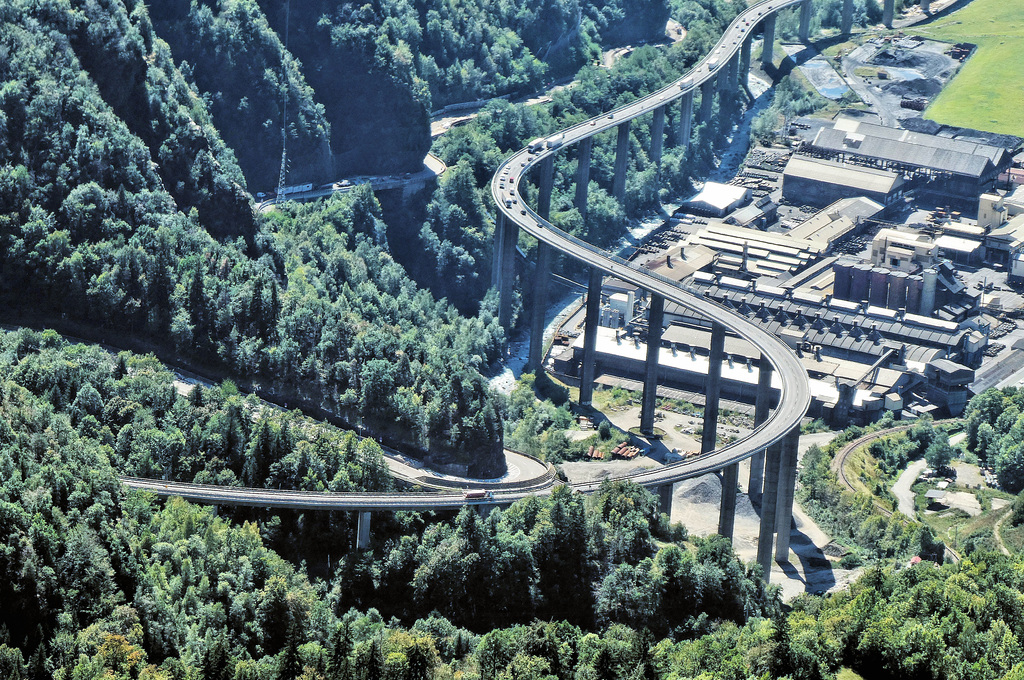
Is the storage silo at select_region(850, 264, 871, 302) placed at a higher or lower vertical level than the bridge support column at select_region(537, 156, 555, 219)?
lower

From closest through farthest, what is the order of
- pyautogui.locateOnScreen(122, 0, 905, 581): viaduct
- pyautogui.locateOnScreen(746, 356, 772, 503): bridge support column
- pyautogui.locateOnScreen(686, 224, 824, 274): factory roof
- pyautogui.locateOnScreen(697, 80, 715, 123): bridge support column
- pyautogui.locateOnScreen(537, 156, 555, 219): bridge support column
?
1. pyautogui.locateOnScreen(122, 0, 905, 581): viaduct
2. pyautogui.locateOnScreen(746, 356, 772, 503): bridge support column
3. pyautogui.locateOnScreen(686, 224, 824, 274): factory roof
4. pyautogui.locateOnScreen(537, 156, 555, 219): bridge support column
5. pyautogui.locateOnScreen(697, 80, 715, 123): bridge support column

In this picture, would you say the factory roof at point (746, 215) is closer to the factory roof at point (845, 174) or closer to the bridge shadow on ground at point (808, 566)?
the factory roof at point (845, 174)

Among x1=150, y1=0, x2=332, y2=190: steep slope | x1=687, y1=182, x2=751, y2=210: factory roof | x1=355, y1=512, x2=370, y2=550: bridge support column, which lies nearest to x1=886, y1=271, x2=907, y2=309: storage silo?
x1=687, y1=182, x2=751, y2=210: factory roof

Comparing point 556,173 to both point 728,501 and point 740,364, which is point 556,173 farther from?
point 728,501

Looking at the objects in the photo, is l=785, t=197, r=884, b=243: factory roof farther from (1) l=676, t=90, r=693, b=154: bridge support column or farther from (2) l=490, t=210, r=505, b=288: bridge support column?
(2) l=490, t=210, r=505, b=288: bridge support column

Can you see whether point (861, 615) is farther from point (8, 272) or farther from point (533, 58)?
point (533, 58)

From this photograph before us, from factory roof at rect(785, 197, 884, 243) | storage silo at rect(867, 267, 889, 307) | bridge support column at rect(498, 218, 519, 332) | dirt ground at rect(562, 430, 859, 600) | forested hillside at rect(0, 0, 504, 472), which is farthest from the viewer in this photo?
factory roof at rect(785, 197, 884, 243)

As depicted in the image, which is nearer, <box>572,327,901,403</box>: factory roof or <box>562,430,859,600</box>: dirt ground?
<box>562,430,859,600</box>: dirt ground
